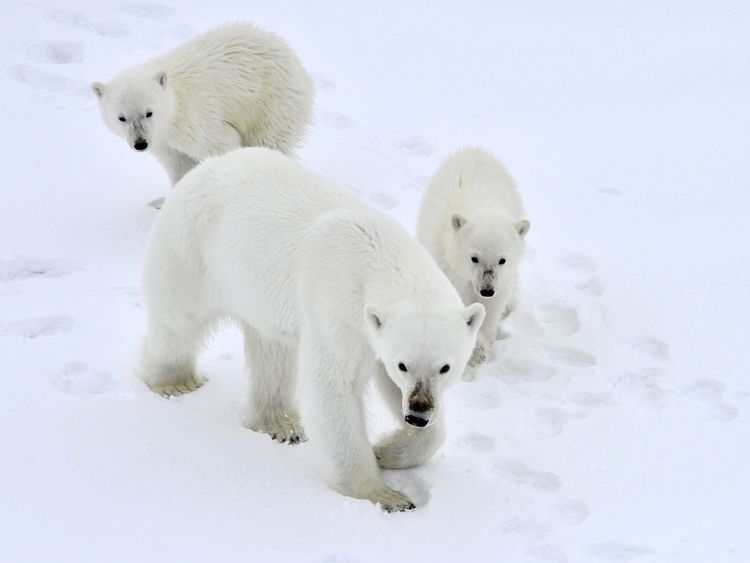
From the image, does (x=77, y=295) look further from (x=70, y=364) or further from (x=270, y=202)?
(x=270, y=202)

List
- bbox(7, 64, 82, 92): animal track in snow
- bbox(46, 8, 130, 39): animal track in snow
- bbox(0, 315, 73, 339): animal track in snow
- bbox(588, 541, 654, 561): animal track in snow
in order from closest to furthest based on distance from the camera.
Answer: bbox(588, 541, 654, 561): animal track in snow < bbox(0, 315, 73, 339): animal track in snow < bbox(7, 64, 82, 92): animal track in snow < bbox(46, 8, 130, 39): animal track in snow

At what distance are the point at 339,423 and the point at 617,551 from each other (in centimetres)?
120

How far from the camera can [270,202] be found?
15.2 ft

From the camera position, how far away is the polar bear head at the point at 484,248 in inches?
225

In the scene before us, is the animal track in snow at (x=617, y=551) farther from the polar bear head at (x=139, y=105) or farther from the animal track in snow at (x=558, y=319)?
the polar bear head at (x=139, y=105)

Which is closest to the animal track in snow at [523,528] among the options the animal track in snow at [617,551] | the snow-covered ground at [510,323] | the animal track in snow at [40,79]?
the snow-covered ground at [510,323]

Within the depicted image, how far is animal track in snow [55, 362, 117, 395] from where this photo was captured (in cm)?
489

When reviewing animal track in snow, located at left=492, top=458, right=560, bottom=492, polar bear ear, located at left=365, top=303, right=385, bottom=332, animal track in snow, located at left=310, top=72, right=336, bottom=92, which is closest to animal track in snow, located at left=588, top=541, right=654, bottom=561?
animal track in snow, located at left=492, top=458, right=560, bottom=492

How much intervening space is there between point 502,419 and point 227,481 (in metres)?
1.43

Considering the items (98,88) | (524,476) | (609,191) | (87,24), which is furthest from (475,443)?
(87,24)

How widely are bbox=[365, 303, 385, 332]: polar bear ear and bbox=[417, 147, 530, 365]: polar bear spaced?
1716 millimetres

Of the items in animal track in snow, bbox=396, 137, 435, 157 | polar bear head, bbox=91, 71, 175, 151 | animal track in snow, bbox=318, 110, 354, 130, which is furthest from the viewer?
animal track in snow, bbox=318, 110, 354, 130

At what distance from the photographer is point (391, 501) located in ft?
14.2

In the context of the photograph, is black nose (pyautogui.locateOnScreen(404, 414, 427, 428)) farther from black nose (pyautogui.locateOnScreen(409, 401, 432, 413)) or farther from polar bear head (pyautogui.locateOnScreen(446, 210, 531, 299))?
polar bear head (pyautogui.locateOnScreen(446, 210, 531, 299))
